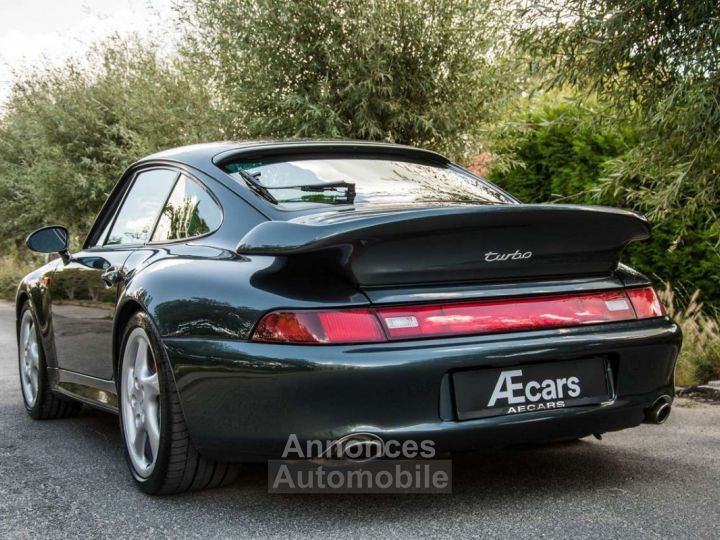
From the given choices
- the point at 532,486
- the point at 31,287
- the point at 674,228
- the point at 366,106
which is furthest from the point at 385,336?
the point at 366,106

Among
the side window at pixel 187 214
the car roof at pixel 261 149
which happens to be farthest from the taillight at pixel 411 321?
the car roof at pixel 261 149

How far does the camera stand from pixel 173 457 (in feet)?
11.5

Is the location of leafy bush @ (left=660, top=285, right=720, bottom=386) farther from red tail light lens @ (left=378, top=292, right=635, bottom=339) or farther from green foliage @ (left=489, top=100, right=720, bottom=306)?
red tail light lens @ (left=378, top=292, right=635, bottom=339)

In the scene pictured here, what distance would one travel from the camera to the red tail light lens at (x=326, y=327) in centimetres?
304

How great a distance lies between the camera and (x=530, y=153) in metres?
11.7

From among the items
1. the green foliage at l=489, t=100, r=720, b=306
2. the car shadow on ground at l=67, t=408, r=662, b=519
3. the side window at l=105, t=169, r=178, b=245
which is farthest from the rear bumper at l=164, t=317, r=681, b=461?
the green foliage at l=489, t=100, r=720, b=306

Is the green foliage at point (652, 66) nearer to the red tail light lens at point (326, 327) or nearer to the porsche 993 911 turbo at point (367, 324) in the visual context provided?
the porsche 993 911 turbo at point (367, 324)

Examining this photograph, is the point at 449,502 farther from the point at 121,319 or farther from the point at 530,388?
the point at 121,319

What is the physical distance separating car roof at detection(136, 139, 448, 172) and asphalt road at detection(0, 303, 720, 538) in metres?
1.35

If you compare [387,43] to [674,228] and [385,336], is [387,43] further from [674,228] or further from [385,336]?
[385,336]

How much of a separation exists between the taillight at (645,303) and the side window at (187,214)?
63.3 inches

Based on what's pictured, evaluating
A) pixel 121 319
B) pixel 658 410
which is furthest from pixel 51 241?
pixel 658 410

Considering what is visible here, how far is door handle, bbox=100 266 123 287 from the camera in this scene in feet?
13.7

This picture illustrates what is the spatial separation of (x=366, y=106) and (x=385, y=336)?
8.00 metres
